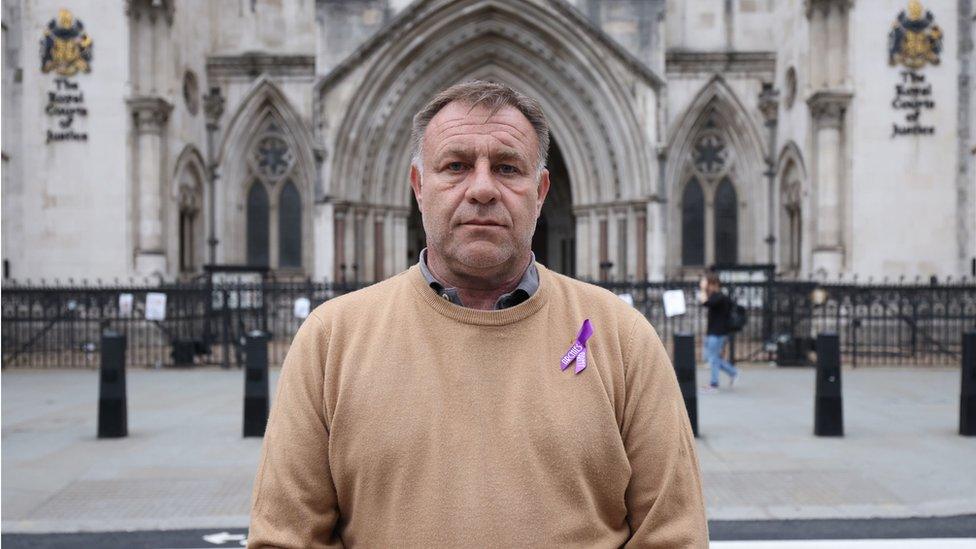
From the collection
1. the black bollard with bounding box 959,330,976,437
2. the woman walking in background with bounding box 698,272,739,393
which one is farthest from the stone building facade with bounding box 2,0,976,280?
the black bollard with bounding box 959,330,976,437

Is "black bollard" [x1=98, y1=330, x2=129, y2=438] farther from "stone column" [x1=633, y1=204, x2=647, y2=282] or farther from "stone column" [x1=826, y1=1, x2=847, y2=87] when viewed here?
"stone column" [x1=633, y1=204, x2=647, y2=282]

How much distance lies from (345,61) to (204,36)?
3920 millimetres

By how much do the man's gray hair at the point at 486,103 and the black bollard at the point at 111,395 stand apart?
24.4 feet

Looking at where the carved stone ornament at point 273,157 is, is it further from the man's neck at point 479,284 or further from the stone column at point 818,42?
the man's neck at point 479,284

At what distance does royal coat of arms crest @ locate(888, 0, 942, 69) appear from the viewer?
18.2 m

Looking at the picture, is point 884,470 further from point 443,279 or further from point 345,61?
point 345,61

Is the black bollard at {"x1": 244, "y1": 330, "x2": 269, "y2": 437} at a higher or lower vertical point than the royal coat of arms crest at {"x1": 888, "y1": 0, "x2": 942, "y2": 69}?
lower

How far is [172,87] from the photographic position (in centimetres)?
2005

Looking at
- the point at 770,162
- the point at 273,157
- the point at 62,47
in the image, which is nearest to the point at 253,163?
the point at 273,157

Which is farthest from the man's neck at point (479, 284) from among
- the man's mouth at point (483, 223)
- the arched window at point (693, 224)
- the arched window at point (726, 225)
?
the arched window at point (726, 225)

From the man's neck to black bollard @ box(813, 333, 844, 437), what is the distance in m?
7.10

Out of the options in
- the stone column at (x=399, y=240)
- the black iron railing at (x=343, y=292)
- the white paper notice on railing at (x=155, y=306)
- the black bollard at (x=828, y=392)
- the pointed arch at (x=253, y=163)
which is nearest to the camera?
the black bollard at (x=828, y=392)

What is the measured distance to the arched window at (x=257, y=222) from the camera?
24.3 metres

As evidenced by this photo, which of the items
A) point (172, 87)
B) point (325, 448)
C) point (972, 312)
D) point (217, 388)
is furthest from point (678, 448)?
point (172, 87)
